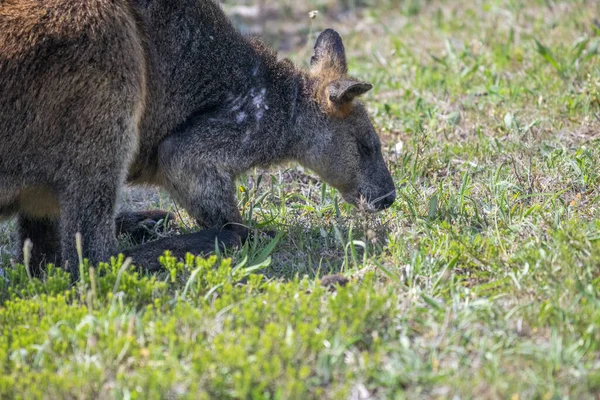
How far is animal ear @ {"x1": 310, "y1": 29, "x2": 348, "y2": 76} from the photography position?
5.69 metres

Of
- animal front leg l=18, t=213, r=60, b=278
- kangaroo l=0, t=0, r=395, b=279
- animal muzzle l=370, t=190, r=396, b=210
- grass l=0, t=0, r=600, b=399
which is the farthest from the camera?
animal muzzle l=370, t=190, r=396, b=210

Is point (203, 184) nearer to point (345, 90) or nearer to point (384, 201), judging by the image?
point (345, 90)

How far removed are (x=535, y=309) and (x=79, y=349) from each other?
1.98 metres

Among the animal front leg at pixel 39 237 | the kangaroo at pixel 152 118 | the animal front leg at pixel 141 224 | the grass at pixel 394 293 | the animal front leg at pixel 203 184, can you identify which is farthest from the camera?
the animal front leg at pixel 141 224

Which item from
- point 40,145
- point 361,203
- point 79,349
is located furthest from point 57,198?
point 361,203

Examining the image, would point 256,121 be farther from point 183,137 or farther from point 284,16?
point 284,16

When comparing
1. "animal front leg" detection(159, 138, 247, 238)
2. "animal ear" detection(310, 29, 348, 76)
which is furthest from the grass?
"animal ear" detection(310, 29, 348, 76)

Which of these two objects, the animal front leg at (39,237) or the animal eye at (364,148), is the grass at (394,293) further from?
the animal front leg at (39,237)

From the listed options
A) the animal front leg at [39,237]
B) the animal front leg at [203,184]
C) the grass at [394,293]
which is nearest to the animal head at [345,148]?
the grass at [394,293]

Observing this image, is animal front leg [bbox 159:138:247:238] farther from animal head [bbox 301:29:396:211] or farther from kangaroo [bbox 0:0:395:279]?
animal head [bbox 301:29:396:211]

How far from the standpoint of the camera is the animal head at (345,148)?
5.45 meters

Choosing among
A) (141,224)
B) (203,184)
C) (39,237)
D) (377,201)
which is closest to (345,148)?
(377,201)

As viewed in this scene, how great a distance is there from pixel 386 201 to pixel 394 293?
140 centimetres

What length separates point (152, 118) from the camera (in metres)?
5.05
